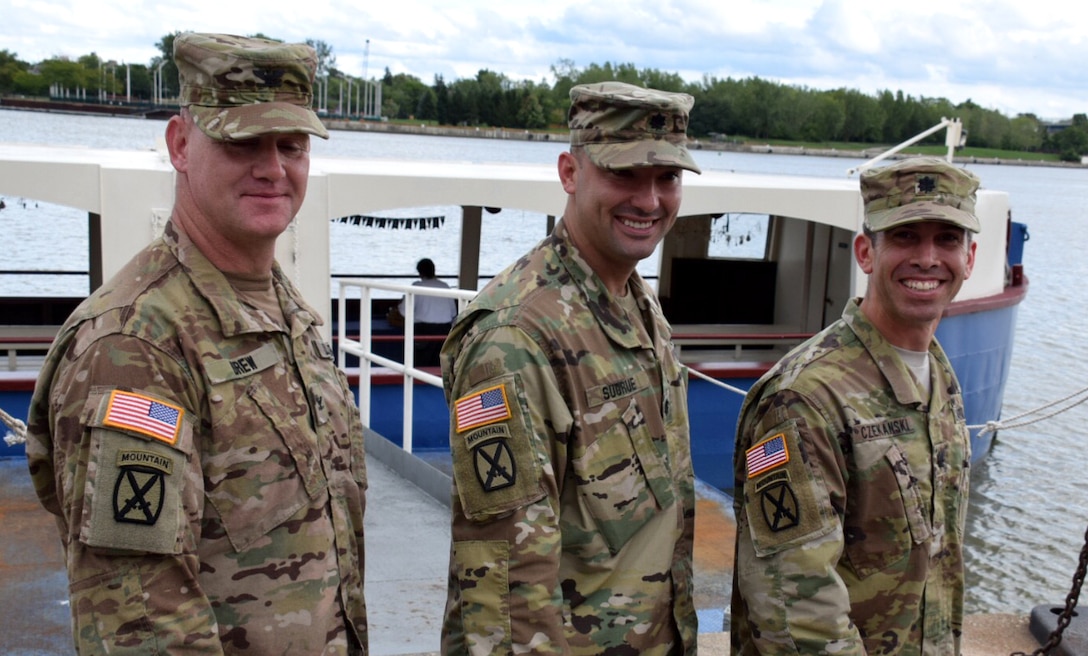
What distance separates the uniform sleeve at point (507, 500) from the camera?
1.95 meters

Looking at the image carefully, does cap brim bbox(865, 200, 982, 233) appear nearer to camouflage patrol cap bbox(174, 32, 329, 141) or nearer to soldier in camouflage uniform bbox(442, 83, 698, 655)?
soldier in camouflage uniform bbox(442, 83, 698, 655)

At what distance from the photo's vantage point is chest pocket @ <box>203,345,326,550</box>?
1878 mm

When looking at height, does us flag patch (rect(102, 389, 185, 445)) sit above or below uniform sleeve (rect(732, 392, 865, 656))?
above

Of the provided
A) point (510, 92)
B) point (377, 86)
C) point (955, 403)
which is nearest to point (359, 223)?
point (955, 403)

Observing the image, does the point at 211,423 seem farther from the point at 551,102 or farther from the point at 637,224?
the point at 551,102

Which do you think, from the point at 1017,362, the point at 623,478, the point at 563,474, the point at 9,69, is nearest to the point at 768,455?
the point at 623,478

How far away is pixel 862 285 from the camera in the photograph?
28.7ft

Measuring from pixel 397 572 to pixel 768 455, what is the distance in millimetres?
2471

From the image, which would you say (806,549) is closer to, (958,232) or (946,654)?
(946,654)

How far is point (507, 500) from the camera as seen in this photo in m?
1.96

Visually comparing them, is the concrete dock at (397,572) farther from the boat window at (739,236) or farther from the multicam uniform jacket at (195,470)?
the boat window at (739,236)

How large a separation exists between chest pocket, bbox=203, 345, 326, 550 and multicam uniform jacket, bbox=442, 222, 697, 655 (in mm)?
286

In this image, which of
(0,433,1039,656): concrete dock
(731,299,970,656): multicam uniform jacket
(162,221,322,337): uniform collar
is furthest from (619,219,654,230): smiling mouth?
(0,433,1039,656): concrete dock

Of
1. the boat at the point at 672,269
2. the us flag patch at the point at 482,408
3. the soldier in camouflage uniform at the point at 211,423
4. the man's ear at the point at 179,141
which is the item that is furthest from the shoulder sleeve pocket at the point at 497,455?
the boat at the point at 672,269
